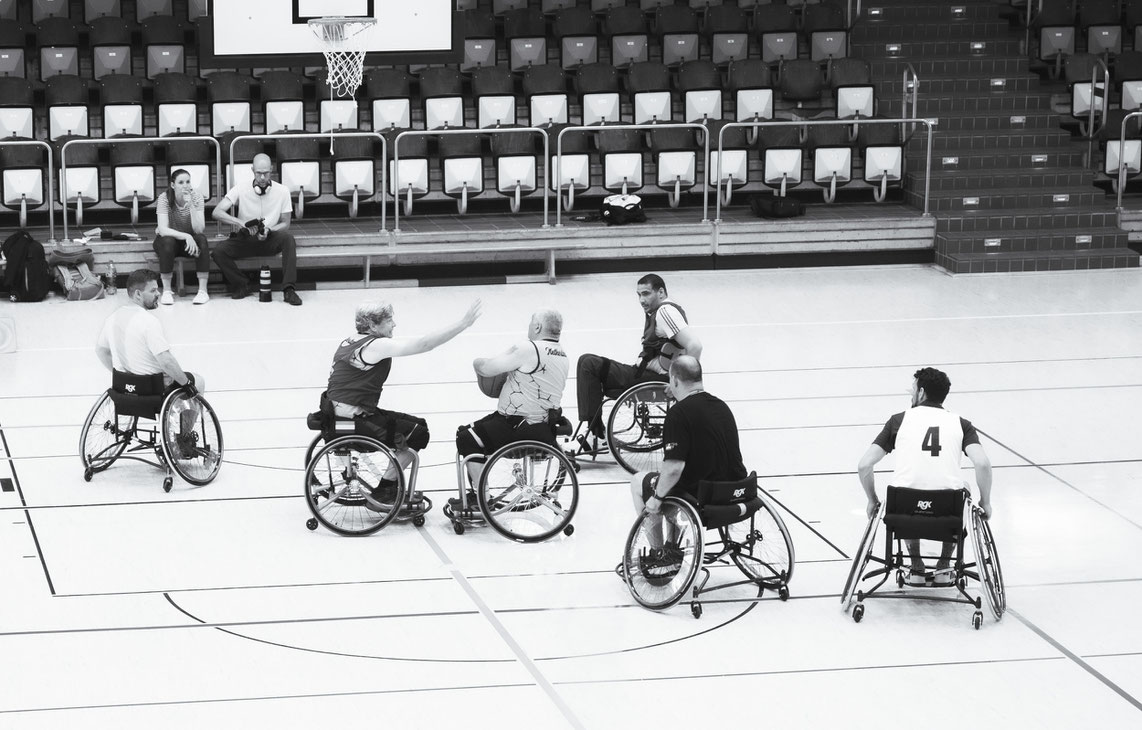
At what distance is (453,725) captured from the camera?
22.0 feet

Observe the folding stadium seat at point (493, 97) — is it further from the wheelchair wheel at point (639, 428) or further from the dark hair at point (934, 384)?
the dark hair at point (934, 384)

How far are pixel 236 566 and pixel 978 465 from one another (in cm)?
391

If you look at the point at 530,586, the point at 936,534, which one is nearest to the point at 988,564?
the point at 936,534

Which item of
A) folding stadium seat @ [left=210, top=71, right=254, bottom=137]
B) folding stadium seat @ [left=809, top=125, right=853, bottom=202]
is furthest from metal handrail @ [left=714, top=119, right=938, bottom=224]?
folding stadium seat @ [left=210, top=71, right=254, bottom=137]

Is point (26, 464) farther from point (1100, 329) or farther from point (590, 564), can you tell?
point (1100, 329)

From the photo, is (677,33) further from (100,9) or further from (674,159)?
(100,9)

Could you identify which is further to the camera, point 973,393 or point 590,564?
point 973,393

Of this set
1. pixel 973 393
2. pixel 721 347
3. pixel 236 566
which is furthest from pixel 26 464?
pixel 973 393

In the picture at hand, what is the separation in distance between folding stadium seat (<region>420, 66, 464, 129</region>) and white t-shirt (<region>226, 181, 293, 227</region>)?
233 centimetres

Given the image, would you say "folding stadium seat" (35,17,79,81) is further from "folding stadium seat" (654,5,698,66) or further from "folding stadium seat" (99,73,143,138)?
"folding stadium seat" (654,5,698,66)

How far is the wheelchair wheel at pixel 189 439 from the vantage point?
960 centimetres

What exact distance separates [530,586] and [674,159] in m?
9.45

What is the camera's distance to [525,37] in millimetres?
18453

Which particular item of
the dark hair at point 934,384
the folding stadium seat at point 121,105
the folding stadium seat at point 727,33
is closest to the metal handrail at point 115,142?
the folding stadium seat at point 121,105
